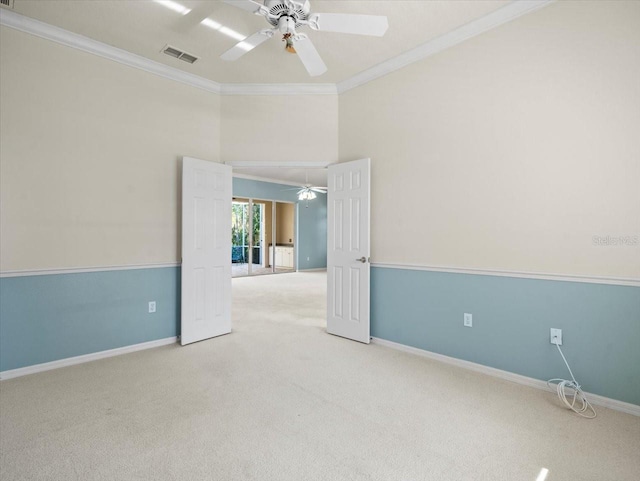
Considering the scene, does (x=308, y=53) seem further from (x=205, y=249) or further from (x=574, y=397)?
(x=574, y=397)

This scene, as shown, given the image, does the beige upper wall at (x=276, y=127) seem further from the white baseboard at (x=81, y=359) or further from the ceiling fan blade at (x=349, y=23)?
the white baseboard at (x=81, y=359)

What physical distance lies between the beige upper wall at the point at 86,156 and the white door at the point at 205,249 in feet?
0.77

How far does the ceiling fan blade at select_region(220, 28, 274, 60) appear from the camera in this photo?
244 centimetres

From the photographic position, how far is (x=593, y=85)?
239 centimetres

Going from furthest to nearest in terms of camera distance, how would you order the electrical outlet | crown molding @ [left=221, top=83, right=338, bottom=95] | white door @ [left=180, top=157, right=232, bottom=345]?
crown molding @ [left=221, top=83, right=338, bottom=95] < white door @ [left=180, top=157, right=232, bottom=345] < the electrical outlet

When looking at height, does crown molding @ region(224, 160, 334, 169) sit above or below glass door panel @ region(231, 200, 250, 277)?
above

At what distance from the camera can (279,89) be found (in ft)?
13.4

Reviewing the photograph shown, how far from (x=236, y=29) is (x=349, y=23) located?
1287mm

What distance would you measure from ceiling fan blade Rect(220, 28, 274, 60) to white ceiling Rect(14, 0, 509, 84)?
441 mm

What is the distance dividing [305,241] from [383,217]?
7.16 m

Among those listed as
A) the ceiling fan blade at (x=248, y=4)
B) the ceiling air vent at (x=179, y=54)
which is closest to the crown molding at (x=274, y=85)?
the ceiling air vent at (x=179, y=54)

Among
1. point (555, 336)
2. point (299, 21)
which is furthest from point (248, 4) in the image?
point (555, 336)

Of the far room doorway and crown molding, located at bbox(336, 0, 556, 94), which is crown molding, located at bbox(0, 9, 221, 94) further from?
the far room doorway

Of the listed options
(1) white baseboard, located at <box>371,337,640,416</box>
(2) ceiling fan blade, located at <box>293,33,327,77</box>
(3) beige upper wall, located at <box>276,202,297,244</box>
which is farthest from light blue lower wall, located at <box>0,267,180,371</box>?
(3) beige upper wall, located at <box>276,202,297,244</box>
